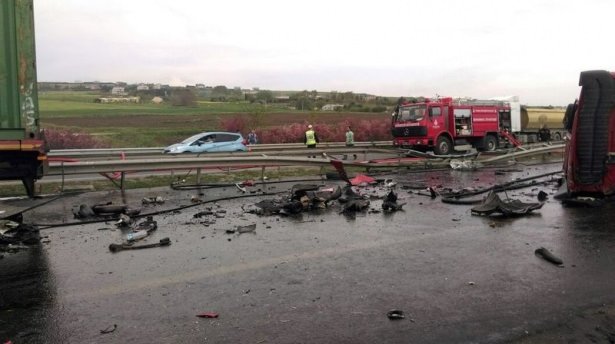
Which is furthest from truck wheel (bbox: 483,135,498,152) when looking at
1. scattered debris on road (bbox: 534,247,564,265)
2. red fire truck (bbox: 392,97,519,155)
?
scattered debris on road (bbox: 534,247,564,265)

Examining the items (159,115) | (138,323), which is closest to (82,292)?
(138,323)

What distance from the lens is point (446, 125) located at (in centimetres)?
2639

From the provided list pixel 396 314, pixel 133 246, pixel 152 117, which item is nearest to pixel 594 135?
pixel 396 314

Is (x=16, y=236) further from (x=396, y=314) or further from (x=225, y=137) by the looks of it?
(x=225, y=137)

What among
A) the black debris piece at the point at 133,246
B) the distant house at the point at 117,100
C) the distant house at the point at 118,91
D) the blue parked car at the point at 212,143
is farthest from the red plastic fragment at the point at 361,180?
the distant house at the point at 118,91

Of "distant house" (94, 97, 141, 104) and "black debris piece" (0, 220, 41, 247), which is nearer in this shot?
"black debris piece" (0, 220, 41, 247)

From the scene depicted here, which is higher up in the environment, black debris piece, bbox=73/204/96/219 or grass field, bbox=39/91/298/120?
grass field, bbox=39/91/298/120

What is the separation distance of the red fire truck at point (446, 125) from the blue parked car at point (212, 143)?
855cm

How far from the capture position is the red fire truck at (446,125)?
2561 centimetres

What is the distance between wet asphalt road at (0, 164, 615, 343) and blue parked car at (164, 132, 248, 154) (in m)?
15.9

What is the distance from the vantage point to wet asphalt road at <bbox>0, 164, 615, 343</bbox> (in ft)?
12.2

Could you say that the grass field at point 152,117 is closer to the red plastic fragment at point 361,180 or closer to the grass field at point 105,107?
the grass field at point 105,107

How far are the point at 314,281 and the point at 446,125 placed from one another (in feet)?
75.5

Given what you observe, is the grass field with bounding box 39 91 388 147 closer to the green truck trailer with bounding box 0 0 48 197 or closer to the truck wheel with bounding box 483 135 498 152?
the truck wheel with bounding box 483 135 498 152
